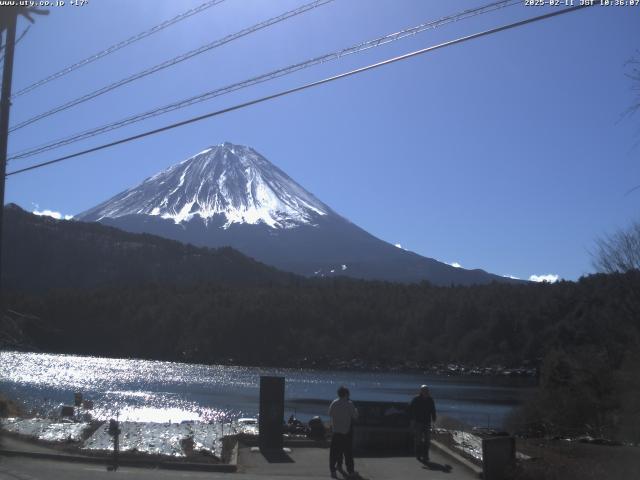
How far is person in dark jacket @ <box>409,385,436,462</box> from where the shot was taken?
14367 mm

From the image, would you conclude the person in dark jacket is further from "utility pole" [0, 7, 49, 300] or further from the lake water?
the lake water

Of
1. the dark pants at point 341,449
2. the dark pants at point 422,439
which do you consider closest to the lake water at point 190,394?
the dark pants at point 422,439

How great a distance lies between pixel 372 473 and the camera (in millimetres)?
13242

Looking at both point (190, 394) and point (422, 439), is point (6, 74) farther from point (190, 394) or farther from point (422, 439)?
point (190, 394)

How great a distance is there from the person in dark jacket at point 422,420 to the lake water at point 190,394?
68.8 ft

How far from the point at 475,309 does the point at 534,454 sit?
10657cm

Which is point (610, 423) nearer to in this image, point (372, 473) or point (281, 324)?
point (372, 473)

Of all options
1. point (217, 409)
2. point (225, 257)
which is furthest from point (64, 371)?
point (225, 257)

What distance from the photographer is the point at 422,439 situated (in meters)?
14.5

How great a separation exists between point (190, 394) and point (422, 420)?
153 feet

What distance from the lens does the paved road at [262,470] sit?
40.4 feet

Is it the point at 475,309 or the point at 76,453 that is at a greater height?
the point at 475,309

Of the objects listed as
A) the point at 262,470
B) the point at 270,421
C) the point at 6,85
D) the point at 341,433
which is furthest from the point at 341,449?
the point at 6,85

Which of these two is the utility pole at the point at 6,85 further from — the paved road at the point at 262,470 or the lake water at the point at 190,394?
the lake water at the point at 190,394
